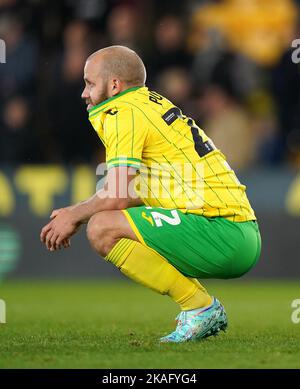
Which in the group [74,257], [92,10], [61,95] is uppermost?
[92,10]

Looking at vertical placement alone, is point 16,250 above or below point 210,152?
below

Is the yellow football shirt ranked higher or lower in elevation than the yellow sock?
higher

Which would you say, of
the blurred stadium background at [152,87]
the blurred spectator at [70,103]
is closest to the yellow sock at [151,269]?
the blurred stadium background at [152,87]

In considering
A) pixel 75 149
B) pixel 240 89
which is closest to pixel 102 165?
pixel 75 149

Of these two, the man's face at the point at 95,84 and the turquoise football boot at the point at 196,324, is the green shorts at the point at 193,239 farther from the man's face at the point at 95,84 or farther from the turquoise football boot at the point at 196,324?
the man's face at the point at 95,84

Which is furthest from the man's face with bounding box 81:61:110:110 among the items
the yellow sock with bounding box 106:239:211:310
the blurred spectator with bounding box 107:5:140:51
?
the blurred spectator with bounding box 107:5:140:51

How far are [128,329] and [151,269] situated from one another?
112 centimetres

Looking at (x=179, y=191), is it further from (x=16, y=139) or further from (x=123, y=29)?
(x=16, y=139)

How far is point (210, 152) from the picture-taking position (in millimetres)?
6078

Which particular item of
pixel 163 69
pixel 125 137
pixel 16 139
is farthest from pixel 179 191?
pixel 16 139

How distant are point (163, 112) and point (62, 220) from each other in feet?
2.80

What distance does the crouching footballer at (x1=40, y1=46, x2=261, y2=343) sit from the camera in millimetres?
5863

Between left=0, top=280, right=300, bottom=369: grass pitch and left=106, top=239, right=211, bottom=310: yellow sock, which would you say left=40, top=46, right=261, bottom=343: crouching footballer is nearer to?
left=106, top=239, right=211, bottom=310: yellow sock

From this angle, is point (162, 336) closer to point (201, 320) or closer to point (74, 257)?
point (201, 320)
